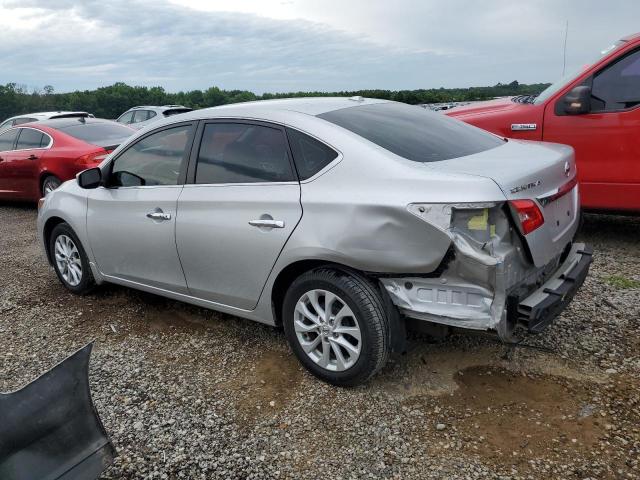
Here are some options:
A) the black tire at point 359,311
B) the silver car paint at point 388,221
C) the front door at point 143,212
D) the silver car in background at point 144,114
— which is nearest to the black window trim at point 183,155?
the front door at point 143,212

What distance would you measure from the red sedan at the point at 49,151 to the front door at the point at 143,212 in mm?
4292

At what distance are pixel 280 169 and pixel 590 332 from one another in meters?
2.34

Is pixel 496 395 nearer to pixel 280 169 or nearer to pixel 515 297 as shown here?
pixel 515 297

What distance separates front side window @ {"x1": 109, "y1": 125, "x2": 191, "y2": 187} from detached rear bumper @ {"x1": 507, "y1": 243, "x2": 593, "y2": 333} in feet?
7.89

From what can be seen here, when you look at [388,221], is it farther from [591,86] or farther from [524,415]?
[591,86]

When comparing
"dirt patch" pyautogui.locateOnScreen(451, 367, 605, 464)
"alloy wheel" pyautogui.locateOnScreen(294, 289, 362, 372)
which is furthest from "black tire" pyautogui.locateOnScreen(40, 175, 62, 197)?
"dirt patch" pyautogui.locateOnScreen(451, 367, 605, 464)

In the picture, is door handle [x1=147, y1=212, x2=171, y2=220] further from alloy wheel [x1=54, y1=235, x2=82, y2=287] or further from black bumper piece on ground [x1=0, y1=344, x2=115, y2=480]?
black bumper piece on ground [x1=0, y1=344, x2=115, y2=480]

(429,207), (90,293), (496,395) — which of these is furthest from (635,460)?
(90,293)

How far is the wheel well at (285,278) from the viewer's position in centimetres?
317

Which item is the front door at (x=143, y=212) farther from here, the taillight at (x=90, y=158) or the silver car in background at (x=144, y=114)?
the silver car in background at (x=144, y=114)

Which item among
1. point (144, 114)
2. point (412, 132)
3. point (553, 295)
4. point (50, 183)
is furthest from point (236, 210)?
point (144, 114)

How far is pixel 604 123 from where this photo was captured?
16.9 ft

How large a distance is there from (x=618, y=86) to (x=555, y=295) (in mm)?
3204

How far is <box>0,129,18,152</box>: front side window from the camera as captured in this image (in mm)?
9391
